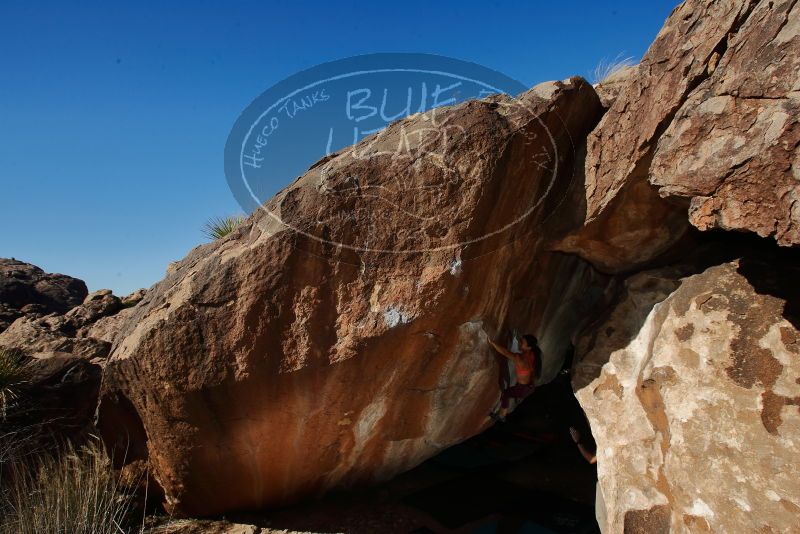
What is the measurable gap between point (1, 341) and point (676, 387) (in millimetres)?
7534

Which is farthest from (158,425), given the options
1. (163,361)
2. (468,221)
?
(468,221)

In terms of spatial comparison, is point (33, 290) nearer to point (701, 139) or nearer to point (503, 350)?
point (503, 350)

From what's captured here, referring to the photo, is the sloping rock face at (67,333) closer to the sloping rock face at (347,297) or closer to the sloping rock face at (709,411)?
the sloping rock face at (347,297)

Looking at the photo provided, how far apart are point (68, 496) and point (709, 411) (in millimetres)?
5521

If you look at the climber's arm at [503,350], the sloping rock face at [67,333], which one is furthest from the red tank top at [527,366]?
the sloping rock face at [67,333]

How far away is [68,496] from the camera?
4770 millimetres

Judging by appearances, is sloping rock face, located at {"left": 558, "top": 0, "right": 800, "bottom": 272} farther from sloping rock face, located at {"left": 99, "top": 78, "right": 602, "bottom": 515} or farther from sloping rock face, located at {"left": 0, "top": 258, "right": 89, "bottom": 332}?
sloping rock face, located at {"left": 0, "top": 258, "right": 89, "bottom": 332}

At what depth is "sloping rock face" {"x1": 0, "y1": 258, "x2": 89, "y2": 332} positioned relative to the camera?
859 centimetres

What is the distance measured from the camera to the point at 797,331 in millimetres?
→ 3365

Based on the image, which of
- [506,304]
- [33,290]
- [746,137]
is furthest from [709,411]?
[33,290]

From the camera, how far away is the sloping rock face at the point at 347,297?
4.43 m

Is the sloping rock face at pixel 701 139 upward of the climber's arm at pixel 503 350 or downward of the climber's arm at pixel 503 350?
upward

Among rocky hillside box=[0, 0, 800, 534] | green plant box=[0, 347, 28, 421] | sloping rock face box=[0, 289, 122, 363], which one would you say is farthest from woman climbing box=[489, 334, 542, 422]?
green plant box=[0, 347, 28, 421]

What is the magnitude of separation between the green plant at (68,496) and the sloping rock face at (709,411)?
14.8ft
